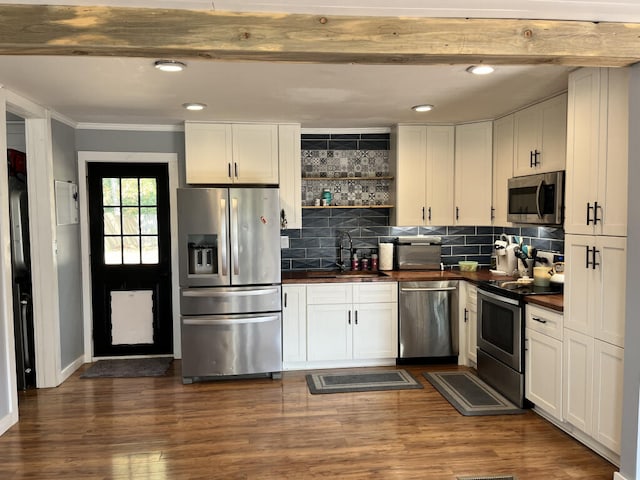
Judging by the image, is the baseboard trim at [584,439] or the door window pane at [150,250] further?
the door window pane at [150,250]

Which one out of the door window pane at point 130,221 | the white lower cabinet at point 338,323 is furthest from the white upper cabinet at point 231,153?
the white lower cabinet at point 338,323

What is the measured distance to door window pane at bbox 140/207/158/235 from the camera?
479cm

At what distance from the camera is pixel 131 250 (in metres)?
4.80

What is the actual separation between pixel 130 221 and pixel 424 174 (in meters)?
2.96

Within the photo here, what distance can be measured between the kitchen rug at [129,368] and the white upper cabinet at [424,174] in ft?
8.81

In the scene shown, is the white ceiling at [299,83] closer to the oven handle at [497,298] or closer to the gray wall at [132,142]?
the gray wall at [132,142]

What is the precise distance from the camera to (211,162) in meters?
4.50

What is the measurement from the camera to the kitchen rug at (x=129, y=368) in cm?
434

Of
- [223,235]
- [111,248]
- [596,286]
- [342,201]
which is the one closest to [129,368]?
[111,248]

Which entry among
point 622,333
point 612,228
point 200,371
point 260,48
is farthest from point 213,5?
point 200,371

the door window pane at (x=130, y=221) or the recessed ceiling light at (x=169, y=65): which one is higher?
the recessed ceiling light at (x=169, y=65)

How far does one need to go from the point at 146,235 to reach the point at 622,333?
408cm

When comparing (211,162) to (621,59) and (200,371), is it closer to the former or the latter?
(200,371)

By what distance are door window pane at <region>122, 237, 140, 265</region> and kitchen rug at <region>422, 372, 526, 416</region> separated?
119 inches
